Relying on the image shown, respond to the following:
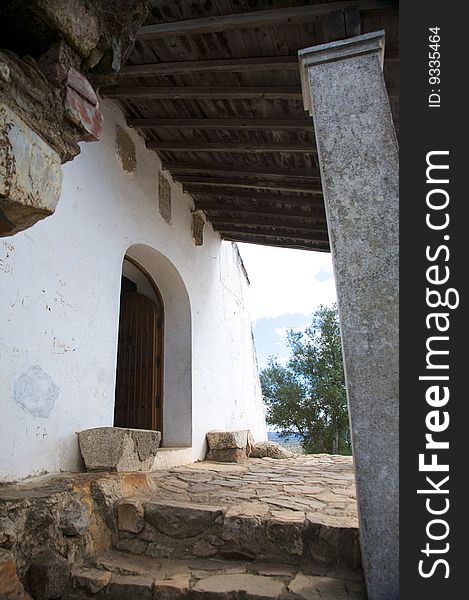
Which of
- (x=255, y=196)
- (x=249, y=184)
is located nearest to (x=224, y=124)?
(x=249, y=184)

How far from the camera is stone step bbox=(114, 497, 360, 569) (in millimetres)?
2252

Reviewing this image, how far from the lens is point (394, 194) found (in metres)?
2.16

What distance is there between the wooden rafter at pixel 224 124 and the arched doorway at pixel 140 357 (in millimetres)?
1570

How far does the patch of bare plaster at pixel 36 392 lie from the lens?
9.50ft

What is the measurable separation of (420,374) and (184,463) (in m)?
3.90

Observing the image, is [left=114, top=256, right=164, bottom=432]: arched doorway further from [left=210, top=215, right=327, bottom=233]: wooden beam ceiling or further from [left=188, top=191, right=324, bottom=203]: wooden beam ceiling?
[left=210, top=215, right=327, bottom=233]: wooden beam ceiling

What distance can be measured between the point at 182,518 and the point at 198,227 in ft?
14.7

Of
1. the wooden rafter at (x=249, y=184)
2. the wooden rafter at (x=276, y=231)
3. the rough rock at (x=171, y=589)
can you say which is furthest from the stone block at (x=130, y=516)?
the wooden rafter at (x=276, y=231)

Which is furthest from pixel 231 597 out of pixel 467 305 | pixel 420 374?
pixel 467 305

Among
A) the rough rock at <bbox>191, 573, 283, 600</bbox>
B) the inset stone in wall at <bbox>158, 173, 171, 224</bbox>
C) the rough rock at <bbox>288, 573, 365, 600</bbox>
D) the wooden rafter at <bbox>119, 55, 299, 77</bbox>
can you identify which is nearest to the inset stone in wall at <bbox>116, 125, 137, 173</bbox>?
the inset stone in wall at <bbox>158, 173, 171, 224</bbox>

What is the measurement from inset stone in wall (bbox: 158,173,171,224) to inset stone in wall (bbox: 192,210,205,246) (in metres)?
0.82

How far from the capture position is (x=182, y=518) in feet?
8.45

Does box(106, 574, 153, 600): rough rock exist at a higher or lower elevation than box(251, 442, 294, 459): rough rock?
higher

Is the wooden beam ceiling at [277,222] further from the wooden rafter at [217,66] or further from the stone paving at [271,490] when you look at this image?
the stone paving at [271,490]
